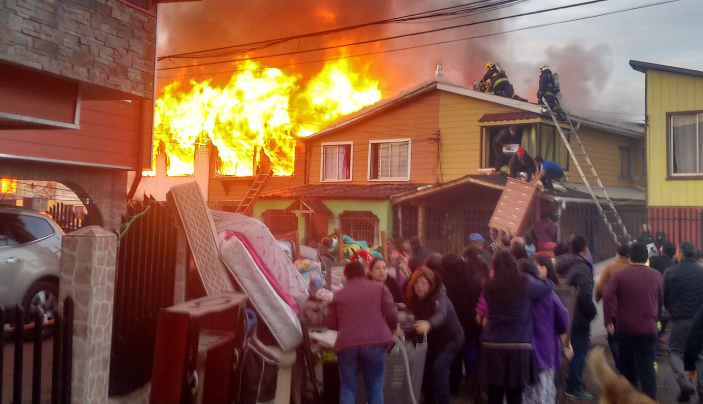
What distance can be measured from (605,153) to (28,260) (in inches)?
730

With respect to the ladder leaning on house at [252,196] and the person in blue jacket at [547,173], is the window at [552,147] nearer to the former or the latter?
the person in blue jacket at [547,173]

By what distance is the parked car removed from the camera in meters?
8.89

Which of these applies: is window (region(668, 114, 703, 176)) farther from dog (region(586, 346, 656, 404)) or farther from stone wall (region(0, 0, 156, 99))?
dog (region(586, 346, 656, 404))

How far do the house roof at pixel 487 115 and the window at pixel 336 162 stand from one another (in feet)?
2.15

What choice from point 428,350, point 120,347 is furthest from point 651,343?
point 120,347

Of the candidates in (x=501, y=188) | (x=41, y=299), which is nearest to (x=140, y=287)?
(x=41, y=299)

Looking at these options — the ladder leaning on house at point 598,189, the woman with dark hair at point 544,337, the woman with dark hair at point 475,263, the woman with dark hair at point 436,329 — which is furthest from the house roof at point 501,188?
the woman with dark hair at point 544,337

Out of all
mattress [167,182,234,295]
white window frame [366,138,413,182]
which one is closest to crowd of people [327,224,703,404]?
mattress [167,182,234,295]

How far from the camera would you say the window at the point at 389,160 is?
2284cm

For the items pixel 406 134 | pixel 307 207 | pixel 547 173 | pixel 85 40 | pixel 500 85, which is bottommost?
pixel 307 207

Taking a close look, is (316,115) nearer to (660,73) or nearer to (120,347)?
(660,73)

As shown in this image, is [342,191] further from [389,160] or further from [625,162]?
[625,162]

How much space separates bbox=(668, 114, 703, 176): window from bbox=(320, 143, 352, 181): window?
11.4 meters

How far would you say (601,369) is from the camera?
1868 mm
